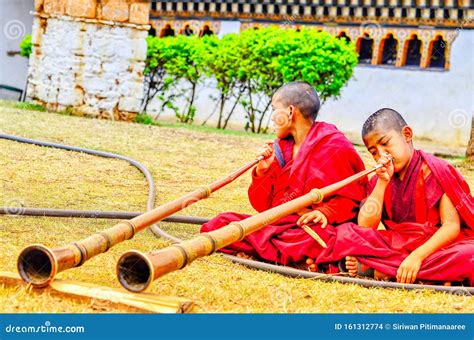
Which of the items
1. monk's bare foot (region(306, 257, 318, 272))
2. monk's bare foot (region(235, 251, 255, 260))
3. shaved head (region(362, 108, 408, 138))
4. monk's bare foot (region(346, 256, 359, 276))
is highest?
shaved head (region(362, 108, 408, 138))

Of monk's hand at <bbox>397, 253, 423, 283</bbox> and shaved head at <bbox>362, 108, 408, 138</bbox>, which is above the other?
shaved head at <bbox>362, 108, 408, 138</bbox>

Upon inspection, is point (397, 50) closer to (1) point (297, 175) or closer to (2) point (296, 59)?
(2) point (296, 59)

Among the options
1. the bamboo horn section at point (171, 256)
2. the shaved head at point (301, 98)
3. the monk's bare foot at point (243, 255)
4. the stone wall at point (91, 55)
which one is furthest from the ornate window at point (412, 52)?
the bamboo horn section at point (171, 256)

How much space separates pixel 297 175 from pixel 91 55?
6.60 m

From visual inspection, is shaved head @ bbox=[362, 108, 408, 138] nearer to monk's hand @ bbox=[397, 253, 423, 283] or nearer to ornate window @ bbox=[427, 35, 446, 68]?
monk's hand @ bbox=[397, 253, 423, 283]

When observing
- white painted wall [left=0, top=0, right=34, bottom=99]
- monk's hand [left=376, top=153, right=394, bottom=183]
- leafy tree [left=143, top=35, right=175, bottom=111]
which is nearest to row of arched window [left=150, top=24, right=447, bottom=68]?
leafy tree [left=143, top=35, right=175, bottom=111]

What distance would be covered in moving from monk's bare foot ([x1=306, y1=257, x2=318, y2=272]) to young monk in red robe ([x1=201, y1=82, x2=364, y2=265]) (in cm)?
3

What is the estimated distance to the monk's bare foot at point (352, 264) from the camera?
4.68m

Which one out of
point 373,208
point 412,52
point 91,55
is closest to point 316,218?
point 373,208

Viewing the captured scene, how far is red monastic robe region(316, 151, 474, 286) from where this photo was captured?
14.8 ft

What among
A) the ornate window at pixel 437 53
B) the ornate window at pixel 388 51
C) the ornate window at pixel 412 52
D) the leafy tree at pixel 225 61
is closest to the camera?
the leafy tree at pixel 225 61

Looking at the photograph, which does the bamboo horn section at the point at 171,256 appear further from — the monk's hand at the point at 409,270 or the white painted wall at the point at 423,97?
the white painted wall at the point at 423,97

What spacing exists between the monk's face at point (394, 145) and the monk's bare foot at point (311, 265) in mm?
642

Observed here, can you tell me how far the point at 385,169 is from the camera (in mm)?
4551
